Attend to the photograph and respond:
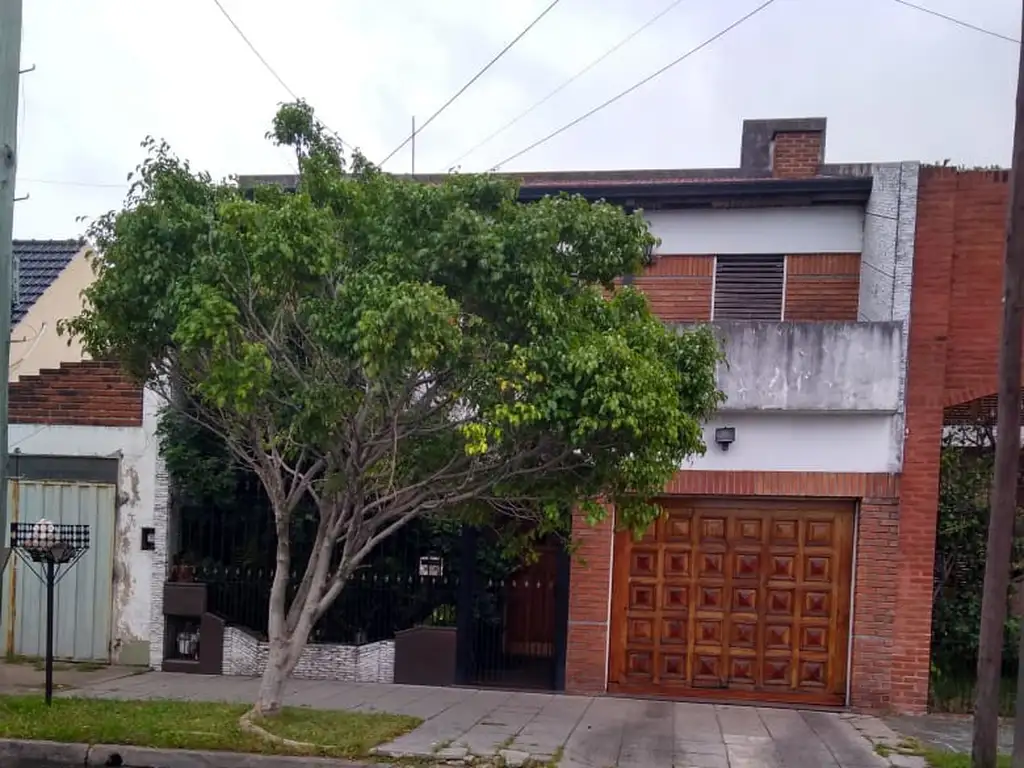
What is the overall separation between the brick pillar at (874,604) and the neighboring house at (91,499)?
772 cm

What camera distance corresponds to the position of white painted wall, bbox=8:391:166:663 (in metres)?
10.6

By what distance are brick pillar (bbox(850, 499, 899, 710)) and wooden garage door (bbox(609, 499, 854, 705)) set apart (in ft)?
0.64

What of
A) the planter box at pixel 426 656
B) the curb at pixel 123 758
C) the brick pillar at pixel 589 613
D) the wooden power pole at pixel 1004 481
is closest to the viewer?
the wooden power pole at pixel 1004 481

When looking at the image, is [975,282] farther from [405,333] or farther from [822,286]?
[405,333]

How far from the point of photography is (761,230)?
10.5 metres

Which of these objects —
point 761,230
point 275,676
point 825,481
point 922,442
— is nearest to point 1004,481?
point 922,442

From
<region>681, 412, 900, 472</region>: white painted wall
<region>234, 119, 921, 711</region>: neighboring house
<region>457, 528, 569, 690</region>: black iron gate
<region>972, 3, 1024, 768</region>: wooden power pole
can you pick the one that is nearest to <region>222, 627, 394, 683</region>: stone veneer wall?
<region>457, 528, 569, 690</region>: black iron gate

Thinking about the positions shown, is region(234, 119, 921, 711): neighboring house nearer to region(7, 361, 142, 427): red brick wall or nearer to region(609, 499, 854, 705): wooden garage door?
region(609, 499, 854, 705): wooden garage door

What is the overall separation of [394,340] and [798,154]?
733 cm

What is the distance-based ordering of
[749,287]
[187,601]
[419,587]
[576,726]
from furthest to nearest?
[749,287] < [187,601] < [419,587] < [576,726]

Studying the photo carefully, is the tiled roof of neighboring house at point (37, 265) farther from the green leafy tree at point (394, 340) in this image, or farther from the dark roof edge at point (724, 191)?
the dark roof edge at point (724, 191)

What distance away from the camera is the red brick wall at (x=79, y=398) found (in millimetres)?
10859

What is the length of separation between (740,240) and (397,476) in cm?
519

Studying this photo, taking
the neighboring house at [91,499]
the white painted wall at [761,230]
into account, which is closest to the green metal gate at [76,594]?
the neighboring house at [91,499]
